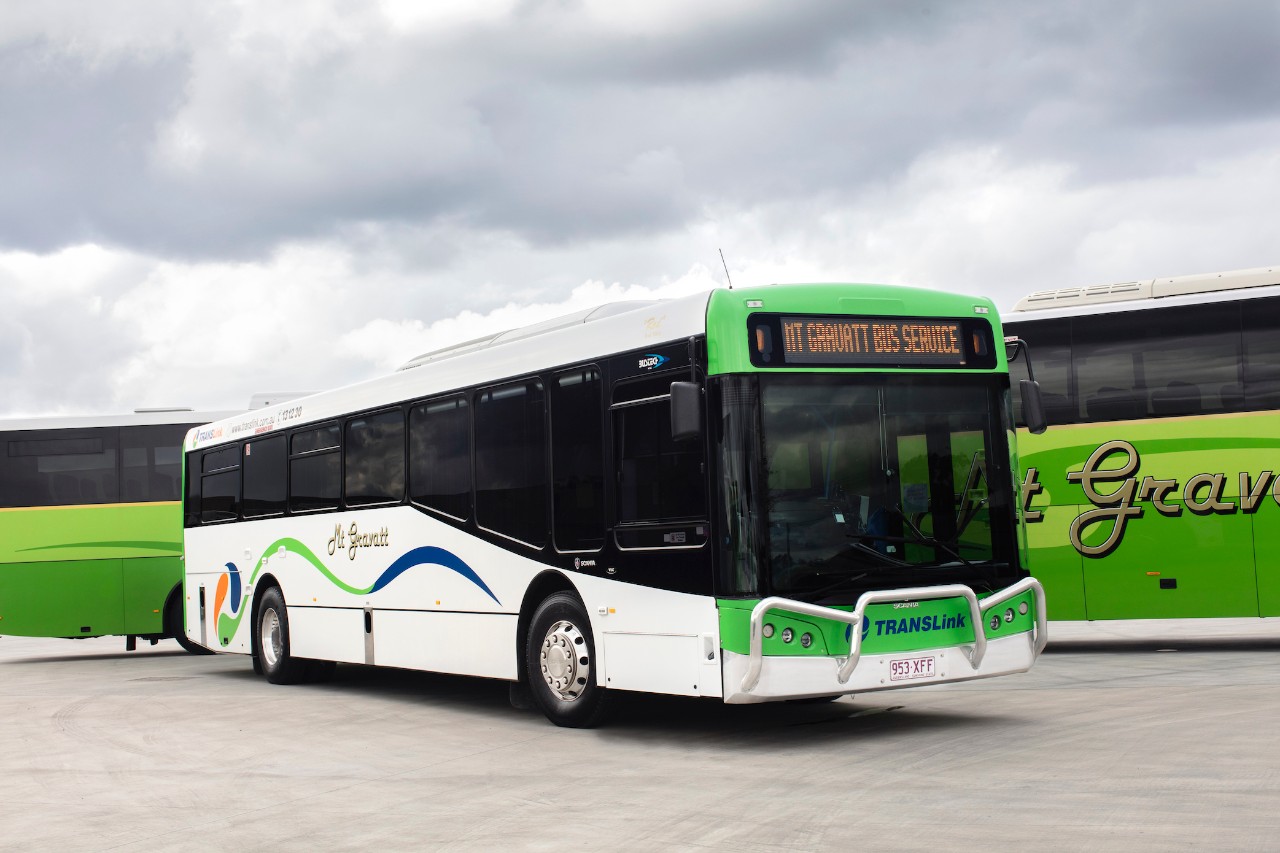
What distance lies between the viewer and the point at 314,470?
17.2m

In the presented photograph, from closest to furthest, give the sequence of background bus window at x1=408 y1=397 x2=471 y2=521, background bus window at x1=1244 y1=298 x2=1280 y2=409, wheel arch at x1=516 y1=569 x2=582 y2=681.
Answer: wheel arch at x1=516 y1=569 x2=582 y2=681, background bus window at x1=408 y1=397 x2=471 y2=521, background bus window at x1=1244 y1=298 x2=1280 y2=409

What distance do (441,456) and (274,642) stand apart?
5.49 metres

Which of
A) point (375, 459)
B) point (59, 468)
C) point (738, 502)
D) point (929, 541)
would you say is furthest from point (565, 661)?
point (59, 468)

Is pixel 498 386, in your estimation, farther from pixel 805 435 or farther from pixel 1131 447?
pixel 1131 447

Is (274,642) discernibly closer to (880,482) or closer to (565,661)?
(565,661)

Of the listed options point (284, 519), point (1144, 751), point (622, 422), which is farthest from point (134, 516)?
point (1144, 751)

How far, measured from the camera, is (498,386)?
13.3 metres

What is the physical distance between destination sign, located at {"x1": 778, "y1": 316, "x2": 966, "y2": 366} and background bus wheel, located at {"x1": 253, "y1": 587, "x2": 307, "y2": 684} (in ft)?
30.6

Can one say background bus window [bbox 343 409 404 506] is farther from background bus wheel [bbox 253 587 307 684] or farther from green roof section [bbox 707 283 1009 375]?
green roof section [bbox 707 283 1009 375]

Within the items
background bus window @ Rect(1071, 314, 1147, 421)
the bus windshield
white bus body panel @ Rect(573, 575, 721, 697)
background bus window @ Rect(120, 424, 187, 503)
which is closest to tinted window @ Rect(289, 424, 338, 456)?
white bus body panel @ Rect(573, 575, 721, 697)

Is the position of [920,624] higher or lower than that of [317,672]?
higher

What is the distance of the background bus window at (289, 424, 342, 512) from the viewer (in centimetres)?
1662

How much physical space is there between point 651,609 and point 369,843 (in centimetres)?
380

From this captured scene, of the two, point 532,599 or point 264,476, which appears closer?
point 532,599
